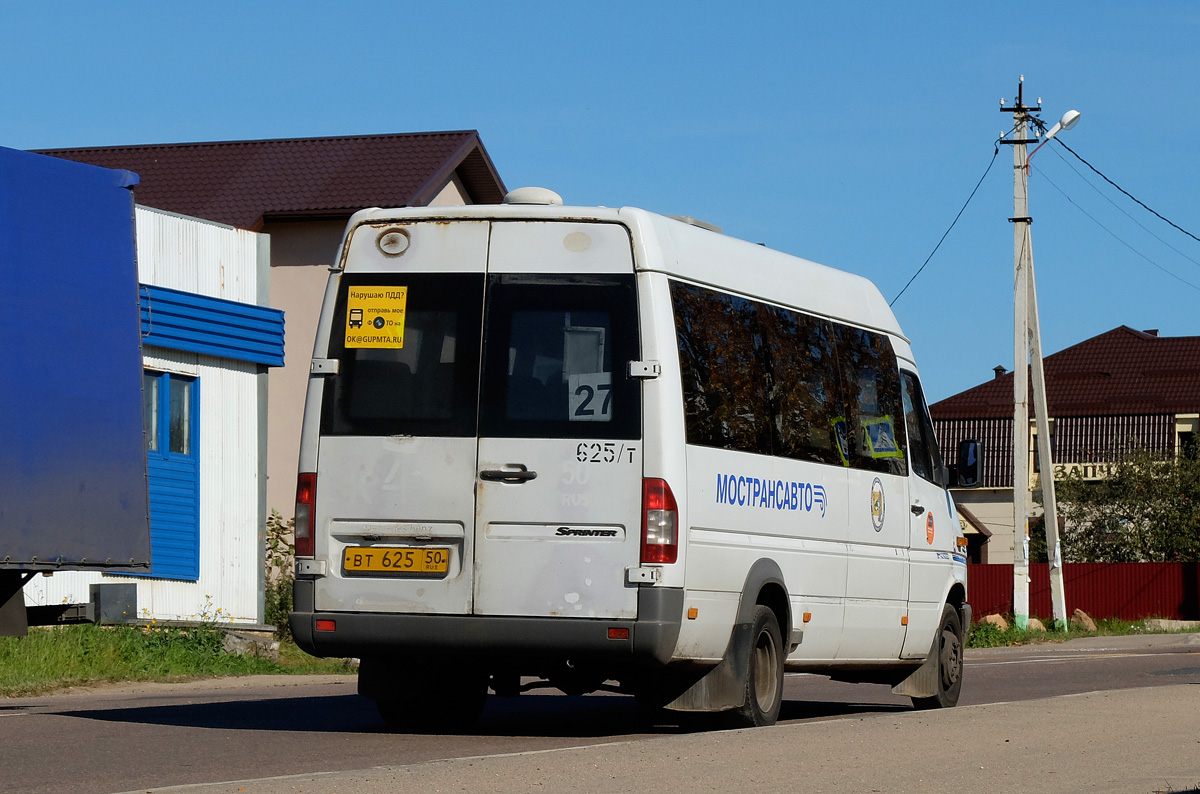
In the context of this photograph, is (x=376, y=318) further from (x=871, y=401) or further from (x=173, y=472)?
(x=173, y=472)

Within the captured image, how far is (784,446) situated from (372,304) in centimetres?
275

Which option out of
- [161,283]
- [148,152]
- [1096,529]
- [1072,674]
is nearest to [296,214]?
[148,152]

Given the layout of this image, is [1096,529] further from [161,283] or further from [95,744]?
[95,744]

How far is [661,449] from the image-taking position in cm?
1006

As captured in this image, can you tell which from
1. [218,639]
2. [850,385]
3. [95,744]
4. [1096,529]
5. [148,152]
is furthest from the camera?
[1096,529]

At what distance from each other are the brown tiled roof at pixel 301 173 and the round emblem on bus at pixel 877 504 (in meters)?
20.2

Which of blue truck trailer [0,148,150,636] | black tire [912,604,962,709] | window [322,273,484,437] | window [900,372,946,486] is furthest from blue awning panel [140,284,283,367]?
window [322,273,484,437]

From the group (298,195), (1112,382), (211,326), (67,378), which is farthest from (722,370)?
(1112,382)

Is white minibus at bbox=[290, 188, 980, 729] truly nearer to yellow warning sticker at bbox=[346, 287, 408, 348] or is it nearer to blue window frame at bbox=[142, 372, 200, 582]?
yellow warning sticker at bbox=[346, 287, 408, 348]

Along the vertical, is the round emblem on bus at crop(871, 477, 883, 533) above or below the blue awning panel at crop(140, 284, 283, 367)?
below

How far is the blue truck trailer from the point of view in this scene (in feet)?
35.4

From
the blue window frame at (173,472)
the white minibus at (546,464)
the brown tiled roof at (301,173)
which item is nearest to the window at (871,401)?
the white minibus at (546,464)

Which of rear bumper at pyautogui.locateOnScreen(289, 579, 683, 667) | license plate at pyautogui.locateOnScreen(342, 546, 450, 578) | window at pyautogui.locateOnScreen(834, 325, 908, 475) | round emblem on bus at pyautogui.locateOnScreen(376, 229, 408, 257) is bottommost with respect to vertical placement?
rear bumper at pyautogui.locateOnScreen(289, 579, 683, 667)

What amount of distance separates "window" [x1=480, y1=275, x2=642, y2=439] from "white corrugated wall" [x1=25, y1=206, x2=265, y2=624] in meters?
11.4
